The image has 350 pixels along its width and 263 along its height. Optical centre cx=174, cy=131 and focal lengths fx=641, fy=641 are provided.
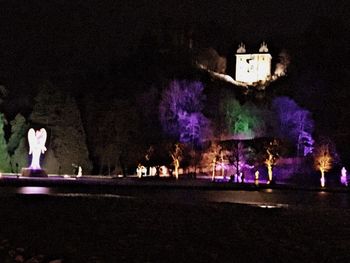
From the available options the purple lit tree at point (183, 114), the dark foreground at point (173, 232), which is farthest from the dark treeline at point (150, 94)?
the dark foreground at point (173, 232)

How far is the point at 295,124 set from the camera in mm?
76750

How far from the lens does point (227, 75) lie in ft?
391

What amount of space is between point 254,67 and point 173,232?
4049 inches

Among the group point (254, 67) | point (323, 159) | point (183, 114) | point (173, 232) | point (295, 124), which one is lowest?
point (173, 232)

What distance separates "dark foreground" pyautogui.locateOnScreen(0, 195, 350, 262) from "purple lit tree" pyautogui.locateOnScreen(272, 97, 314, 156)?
171ft

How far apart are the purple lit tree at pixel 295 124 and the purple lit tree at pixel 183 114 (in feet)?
31.3

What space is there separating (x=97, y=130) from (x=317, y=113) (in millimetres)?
27344

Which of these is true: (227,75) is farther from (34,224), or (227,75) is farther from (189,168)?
(34,224)

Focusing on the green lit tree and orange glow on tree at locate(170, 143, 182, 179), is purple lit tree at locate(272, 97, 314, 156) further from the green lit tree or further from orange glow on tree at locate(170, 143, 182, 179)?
orange glow on tree at locate(170, 143, 182, 179)

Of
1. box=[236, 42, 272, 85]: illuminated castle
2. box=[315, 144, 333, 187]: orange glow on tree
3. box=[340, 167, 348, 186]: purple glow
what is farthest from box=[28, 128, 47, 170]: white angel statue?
box=[236, 42, 272, 85]: illuminated castle

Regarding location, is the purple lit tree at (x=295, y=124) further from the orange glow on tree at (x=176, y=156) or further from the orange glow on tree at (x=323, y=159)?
the orange glow on tree at (x=176, y=156)

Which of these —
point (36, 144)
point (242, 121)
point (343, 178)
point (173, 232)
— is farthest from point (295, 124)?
point (173, 232)

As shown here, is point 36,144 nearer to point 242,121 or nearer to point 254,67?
point 242,121

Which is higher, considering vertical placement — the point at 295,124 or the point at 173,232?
the point at 295,124
